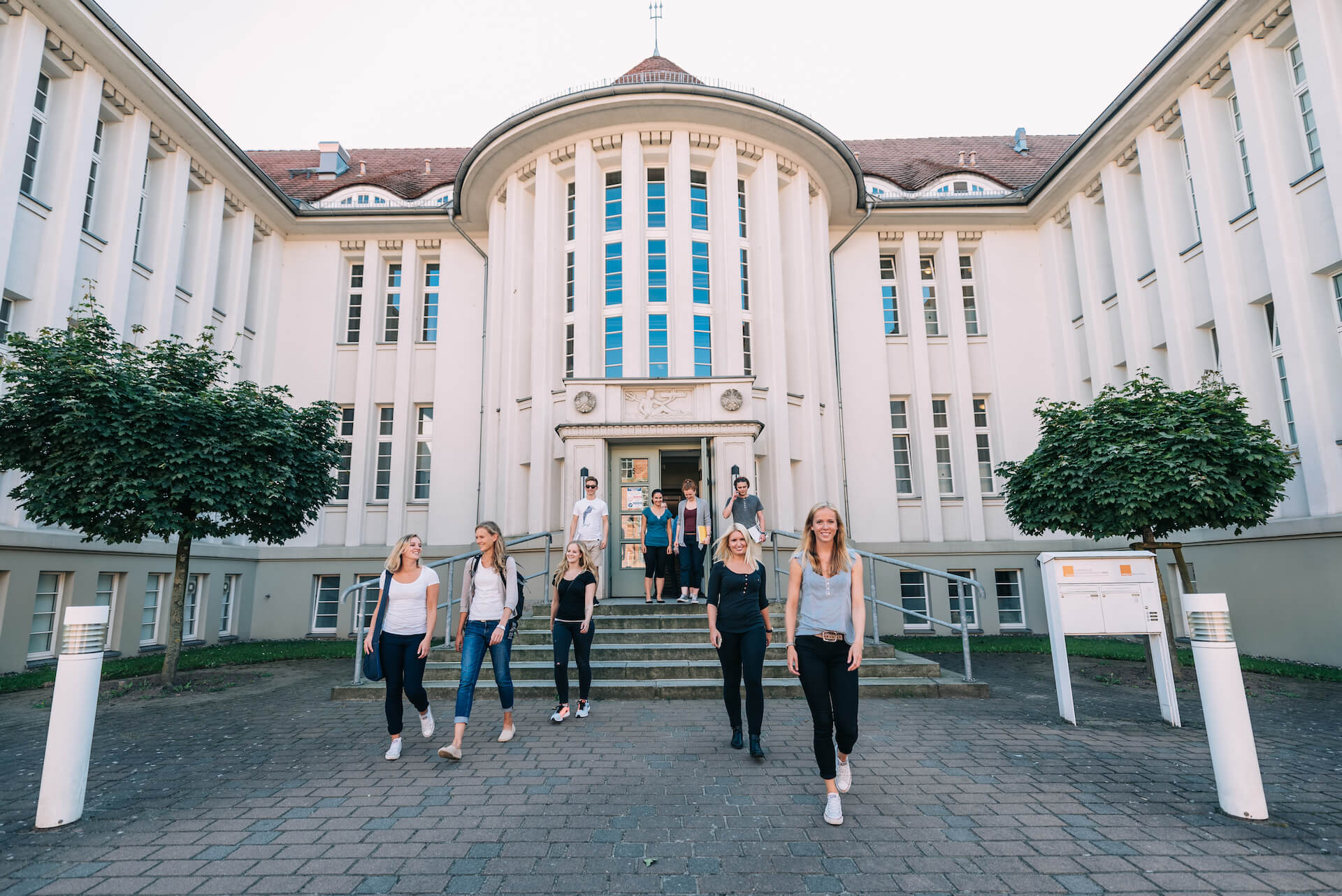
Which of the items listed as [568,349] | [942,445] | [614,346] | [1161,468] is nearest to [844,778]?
[1161,468]

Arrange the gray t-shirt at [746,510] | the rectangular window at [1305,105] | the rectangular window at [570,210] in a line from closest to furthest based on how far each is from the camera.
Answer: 1. the gray t-shirt at [746,510]
2. the rectangular window at [1305,105]
3. the rectangular window at [570,210]

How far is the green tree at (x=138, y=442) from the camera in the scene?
28.9 ft

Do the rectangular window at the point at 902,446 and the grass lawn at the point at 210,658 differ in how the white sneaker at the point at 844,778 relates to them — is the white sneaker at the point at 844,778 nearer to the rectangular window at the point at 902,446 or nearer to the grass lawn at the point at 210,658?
the grass lawn at the point at 210,658

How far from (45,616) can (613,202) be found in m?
12.7

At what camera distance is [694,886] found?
330cm

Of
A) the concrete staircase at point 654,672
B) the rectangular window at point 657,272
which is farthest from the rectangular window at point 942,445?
the concrete staircase at point 654,672

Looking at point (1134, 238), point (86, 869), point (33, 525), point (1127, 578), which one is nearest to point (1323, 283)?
point (1134, 238)

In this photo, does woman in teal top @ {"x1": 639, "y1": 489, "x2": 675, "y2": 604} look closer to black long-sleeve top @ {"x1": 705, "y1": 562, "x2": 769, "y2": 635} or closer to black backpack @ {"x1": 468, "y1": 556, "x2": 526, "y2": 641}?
black backpack @ {"x1": 468, "y1": 556, "x2": 526, "y2": 641}

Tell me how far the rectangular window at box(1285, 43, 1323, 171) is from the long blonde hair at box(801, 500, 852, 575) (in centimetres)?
1242

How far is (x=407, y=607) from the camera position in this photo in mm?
5777

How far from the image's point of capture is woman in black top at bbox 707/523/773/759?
545 cm

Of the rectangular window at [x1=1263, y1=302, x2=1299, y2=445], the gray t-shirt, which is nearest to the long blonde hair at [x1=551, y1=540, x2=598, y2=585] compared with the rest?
the gray t-shirt

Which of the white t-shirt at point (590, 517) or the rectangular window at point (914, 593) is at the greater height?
the white t-shirt at point (590, 517)

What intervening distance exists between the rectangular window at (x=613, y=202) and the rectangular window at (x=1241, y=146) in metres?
11.6
